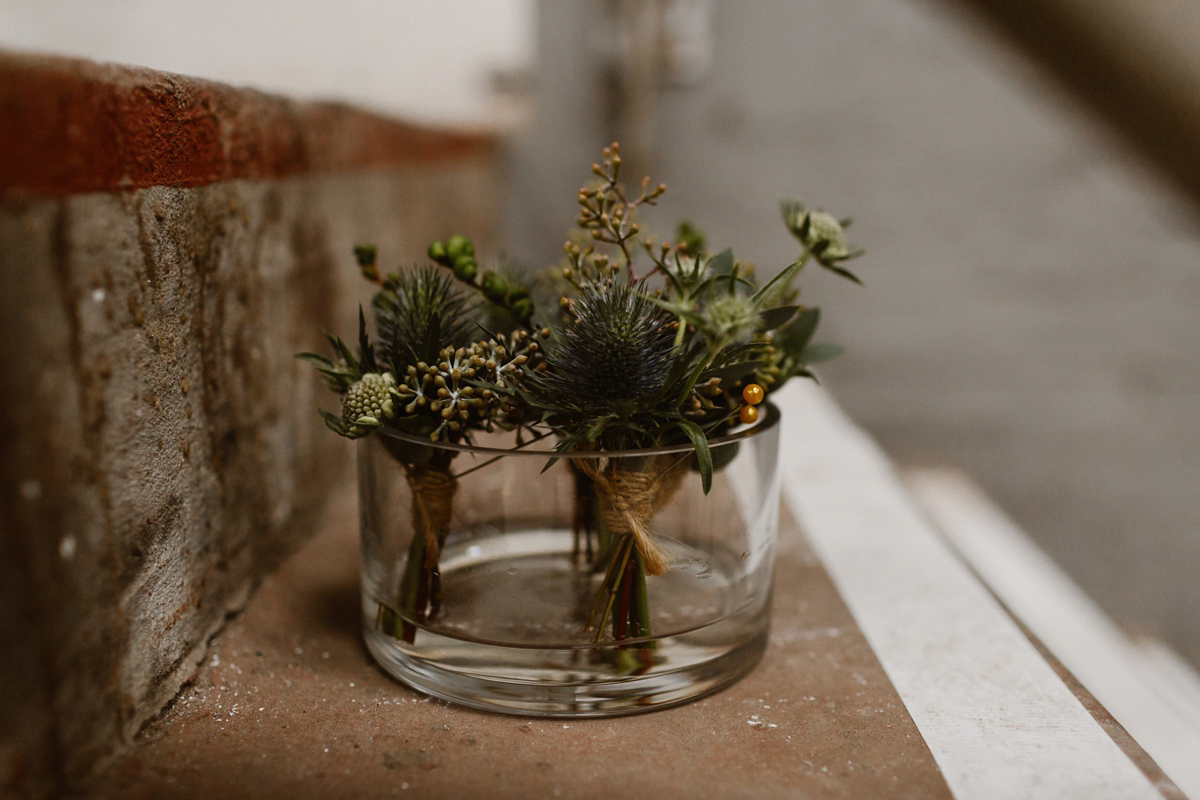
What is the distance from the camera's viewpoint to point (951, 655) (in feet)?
1.68

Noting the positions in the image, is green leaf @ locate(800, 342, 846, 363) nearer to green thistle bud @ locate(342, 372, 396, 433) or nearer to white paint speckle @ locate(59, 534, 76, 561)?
green thistle bud @ locate(342, 372, 396, 433)

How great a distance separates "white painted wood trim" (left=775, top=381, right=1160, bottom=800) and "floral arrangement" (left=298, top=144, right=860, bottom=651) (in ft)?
0.55

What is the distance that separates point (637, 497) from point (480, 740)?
14cm

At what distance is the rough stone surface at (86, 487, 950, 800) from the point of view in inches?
14.7

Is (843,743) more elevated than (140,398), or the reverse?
(140,398)

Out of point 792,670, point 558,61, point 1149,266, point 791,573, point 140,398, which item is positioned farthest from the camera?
point 1149,266

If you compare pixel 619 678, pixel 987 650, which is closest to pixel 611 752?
pixel 619 678

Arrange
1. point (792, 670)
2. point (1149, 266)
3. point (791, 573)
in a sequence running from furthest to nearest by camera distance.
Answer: point (1149, 266)
point (791, 573)
point (792, 670)

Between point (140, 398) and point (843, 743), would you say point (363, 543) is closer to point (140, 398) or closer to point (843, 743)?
point (140, 398)

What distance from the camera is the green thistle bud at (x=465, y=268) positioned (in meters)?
0.45

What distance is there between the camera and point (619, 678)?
1.38 ft

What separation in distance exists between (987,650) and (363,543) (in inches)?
14.6

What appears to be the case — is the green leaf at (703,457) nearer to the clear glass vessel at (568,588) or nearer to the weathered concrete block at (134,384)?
the clear glass vessel at (568,588)

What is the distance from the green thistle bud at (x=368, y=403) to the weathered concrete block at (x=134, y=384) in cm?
9
